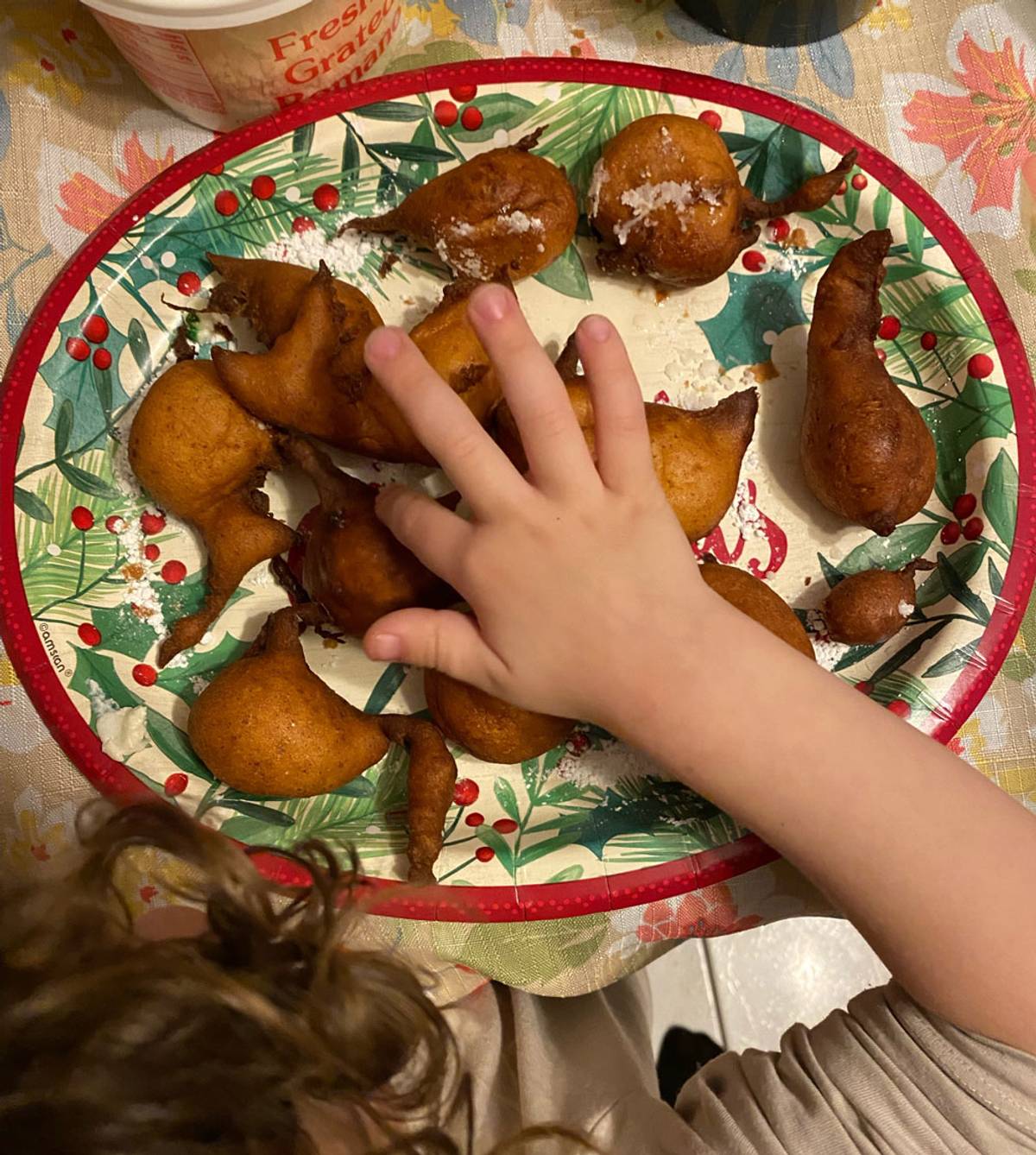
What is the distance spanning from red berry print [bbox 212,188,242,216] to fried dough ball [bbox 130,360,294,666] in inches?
4.1

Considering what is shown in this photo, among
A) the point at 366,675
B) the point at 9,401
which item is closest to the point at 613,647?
the point at 366,675

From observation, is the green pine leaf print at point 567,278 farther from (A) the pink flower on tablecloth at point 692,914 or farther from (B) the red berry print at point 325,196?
(A) the pink flower on tablecloth at point 692,914

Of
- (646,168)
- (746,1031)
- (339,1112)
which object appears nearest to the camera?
(339,1112)

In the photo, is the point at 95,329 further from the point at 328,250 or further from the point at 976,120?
the point at 976,120

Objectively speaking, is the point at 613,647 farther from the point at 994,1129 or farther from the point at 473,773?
the point at 994,1129

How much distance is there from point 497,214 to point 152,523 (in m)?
0.28

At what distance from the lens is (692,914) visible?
21.1 inches

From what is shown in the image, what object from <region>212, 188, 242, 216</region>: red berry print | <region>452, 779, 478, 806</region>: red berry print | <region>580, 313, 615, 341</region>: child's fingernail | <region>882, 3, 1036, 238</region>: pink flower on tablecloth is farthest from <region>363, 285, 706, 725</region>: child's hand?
<region>882, 3, 1036, 238</region>: pink flower on tablecloth

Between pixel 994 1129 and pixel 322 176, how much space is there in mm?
637

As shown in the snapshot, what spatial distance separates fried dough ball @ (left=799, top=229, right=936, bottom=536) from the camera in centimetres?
51

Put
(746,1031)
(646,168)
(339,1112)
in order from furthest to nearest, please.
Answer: (746,1031), (646,168), (339,1112)

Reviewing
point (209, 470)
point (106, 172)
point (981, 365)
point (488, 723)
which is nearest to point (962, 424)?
point (981, 365)

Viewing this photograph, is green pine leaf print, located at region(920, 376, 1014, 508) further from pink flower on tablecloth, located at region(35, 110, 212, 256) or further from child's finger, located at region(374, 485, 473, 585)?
pink flower on tablecloth, located at region(35, 110, 212, 256)

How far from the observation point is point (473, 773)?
559 millimetres
